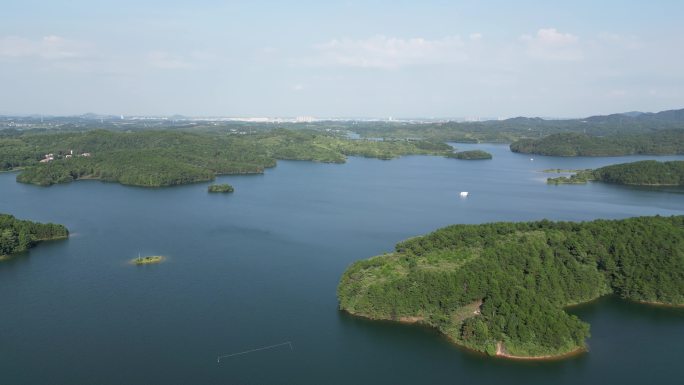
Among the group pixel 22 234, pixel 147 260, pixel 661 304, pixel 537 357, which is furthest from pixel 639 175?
pixel 22 234

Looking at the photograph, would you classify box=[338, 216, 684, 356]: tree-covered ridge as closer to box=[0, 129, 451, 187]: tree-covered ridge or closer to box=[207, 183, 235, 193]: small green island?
box=[207, 183, 235, 193]: small green island

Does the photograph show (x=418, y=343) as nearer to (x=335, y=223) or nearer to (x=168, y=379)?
(x=168, y=379)

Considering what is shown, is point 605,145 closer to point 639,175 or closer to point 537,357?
point 639,175

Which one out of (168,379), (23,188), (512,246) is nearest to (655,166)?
(512,246)

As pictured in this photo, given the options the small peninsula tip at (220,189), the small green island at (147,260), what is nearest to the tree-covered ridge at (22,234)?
the small green island at (147,260)

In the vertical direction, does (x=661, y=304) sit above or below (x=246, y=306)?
above

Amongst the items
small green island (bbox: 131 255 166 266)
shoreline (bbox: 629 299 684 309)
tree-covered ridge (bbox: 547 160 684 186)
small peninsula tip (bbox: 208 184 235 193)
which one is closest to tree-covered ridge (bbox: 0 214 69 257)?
small green island (bbox: 131 255 166 266)
